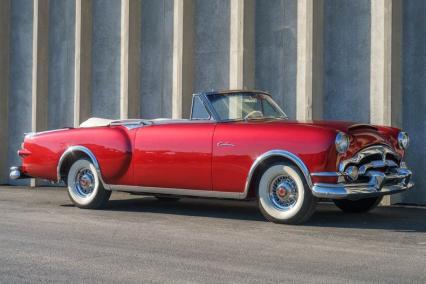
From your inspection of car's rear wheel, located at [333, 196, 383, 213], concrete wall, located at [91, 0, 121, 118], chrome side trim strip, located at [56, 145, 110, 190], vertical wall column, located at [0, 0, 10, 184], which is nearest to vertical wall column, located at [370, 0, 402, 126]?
car's rear wheel, located at [333, 196, 383, 213]

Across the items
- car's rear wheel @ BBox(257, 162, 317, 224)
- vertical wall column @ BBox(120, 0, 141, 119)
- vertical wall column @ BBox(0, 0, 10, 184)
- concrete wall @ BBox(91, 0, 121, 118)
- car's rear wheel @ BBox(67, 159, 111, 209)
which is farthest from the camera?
vertical wall column @ BBox(0, 0, 10, 184)

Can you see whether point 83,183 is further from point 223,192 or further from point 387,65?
point 387,65

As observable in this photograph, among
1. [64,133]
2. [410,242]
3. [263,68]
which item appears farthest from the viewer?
[263,68]

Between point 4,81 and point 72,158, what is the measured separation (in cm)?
647

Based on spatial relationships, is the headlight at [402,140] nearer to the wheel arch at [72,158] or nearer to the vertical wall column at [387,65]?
the vertical wall column at [387,65]

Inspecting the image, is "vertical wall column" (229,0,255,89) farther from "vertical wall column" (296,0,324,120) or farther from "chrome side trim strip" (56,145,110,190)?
"chrome side trim strip" (56,145,110,190)

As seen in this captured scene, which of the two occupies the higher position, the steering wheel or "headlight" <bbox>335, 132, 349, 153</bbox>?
the steering wheel

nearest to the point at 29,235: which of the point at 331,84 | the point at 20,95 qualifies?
the point at 331,84

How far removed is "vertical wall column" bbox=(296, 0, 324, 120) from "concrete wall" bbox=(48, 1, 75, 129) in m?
5.66

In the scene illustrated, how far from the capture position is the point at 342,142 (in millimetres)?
6508

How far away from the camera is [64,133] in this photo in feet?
28.7

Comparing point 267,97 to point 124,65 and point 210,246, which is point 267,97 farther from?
point 124,65

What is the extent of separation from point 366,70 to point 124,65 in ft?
15.8

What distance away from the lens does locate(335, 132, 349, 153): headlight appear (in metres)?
6.50
